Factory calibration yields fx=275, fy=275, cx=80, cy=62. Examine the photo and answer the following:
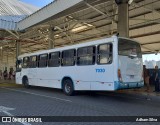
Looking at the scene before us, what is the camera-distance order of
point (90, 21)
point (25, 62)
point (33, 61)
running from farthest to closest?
point (90, 21)
point (25, 62)
point (33, 61)

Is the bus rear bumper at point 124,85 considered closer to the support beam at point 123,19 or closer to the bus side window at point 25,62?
the support beam at point 123,19

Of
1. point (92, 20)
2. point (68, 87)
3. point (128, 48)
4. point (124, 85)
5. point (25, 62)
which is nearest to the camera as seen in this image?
point (124, 85)

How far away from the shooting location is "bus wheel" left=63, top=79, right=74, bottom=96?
1617 centimetres

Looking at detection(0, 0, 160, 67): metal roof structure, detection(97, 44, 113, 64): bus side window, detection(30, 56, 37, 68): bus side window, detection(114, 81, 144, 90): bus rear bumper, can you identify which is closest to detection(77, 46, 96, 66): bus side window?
detection(97, 44, 113, 64): bus side window

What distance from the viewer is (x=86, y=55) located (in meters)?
15.1

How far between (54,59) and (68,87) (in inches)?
98.0

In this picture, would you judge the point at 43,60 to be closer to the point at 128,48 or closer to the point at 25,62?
the point at 25,62

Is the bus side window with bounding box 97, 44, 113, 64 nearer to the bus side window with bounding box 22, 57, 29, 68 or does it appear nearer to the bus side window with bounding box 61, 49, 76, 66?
the bus side window with bounding box 61, 49, 76, 66

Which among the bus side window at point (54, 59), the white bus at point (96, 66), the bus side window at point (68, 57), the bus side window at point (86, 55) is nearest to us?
the white bus at point (96, 66)

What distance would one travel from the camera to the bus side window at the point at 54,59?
17573 millimetres

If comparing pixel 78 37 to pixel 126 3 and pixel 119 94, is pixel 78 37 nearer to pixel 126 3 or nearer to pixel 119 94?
pixel 126 3

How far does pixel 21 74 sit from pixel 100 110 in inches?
523

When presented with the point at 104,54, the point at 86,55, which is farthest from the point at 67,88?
the point at 104,54

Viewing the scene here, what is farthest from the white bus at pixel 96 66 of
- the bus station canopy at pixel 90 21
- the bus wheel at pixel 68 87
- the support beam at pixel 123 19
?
the support beam at pixel 123 19
